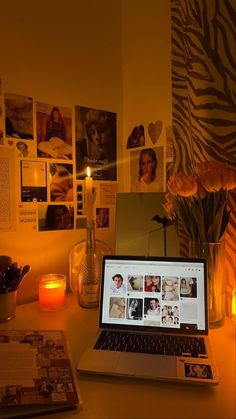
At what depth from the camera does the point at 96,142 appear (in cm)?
127

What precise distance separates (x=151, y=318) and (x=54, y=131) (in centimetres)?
74

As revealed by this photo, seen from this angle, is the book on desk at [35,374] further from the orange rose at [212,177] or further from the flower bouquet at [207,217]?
the orange rose at [212,177]

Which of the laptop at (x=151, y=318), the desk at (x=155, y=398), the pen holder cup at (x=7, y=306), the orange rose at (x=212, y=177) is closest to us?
the desk at (x=155, y=398)

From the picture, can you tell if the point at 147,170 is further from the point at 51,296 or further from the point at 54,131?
the point at 51,296

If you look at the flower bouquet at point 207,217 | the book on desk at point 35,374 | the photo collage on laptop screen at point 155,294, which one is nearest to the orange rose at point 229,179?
the flower bouquet at point 207,217

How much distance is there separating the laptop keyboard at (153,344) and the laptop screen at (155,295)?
0.07 feet

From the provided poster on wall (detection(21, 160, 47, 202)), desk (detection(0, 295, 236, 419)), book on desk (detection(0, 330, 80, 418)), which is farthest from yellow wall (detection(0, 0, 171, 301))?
desk (detection(0, 295, 236, 419))

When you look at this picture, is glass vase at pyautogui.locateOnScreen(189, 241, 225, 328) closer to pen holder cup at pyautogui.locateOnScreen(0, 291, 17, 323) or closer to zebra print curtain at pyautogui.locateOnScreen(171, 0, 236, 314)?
zebra print curtain at pyautogui.locateOnScreen(171, 0, 236, 314)

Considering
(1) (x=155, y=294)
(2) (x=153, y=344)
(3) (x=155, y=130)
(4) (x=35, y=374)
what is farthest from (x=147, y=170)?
(4) (x=35, y=374)

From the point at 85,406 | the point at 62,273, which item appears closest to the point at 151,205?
the point at 62,273

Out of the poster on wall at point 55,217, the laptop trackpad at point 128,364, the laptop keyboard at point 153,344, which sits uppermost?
the poster on wall at point 55,217

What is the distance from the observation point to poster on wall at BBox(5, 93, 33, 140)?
1.03 m

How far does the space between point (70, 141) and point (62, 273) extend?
513 mm

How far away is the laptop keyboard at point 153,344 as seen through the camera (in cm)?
70
